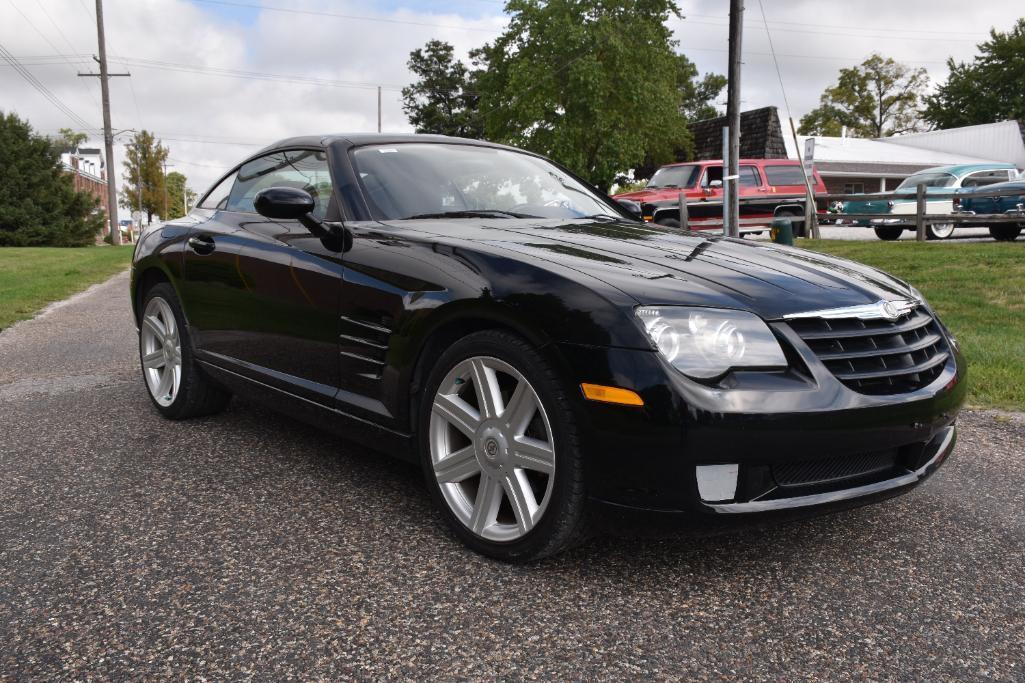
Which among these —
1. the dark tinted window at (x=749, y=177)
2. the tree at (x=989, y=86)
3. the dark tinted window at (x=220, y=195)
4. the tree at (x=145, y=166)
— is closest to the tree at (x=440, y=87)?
the tree at (x=145, y=166)

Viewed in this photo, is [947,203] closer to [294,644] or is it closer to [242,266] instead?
[242,266]

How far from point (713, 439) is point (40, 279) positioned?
595 inches

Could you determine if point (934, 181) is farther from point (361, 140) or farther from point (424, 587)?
point (424, 587)

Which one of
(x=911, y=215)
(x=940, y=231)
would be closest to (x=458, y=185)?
(x=911, y=215)

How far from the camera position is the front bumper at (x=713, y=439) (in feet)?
7.61

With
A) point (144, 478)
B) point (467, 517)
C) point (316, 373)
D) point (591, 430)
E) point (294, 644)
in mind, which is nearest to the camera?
point (294, 644)

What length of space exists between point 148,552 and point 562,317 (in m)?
1.55

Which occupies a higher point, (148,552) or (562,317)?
(562,317)

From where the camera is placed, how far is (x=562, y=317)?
98.0 inches

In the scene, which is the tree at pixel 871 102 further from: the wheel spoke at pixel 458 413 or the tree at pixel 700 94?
the wheel spoke at pixel 458 413

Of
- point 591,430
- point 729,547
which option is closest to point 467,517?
point 591,430

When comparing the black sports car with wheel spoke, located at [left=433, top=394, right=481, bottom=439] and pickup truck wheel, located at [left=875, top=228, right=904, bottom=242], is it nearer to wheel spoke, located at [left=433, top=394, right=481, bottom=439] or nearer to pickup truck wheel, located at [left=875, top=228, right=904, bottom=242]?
wheel spoke, located at [left=433, top=394, right=481, bottom=439]

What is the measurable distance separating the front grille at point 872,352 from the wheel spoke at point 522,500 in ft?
2.94

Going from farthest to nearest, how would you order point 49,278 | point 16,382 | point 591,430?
1. point 49,278
2. point 16,382
3. point 591,430
